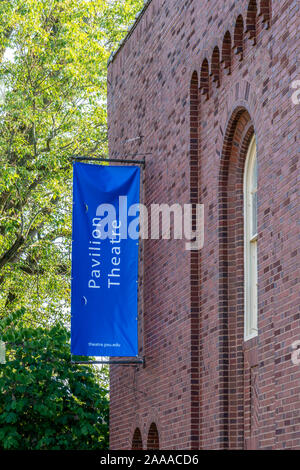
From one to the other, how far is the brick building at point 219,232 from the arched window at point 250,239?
0.05ft

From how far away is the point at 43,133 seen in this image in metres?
27.3

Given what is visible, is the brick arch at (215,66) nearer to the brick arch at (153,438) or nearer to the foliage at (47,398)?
the brick arch at (153,438)

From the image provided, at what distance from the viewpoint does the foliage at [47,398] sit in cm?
2073

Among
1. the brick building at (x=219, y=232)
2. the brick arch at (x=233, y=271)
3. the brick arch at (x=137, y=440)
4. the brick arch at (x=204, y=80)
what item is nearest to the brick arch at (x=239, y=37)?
the brick building at (x=219, y=232)

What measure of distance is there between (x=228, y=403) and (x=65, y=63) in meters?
16.5

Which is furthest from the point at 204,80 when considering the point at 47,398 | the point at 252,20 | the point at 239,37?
the point at 47,398

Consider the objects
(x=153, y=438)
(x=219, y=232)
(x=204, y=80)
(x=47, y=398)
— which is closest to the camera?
(x=219, y=232)

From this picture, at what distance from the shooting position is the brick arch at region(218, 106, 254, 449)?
42.8 ft

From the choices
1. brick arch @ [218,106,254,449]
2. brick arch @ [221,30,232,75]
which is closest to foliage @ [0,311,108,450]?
brick arch @ [218,106,254,449]

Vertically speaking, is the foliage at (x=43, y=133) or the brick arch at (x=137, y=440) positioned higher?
the foliage at (x=43, y=133)

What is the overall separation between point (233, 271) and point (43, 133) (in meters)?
14.7

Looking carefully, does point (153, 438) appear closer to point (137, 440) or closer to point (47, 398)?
point (137, 440)
